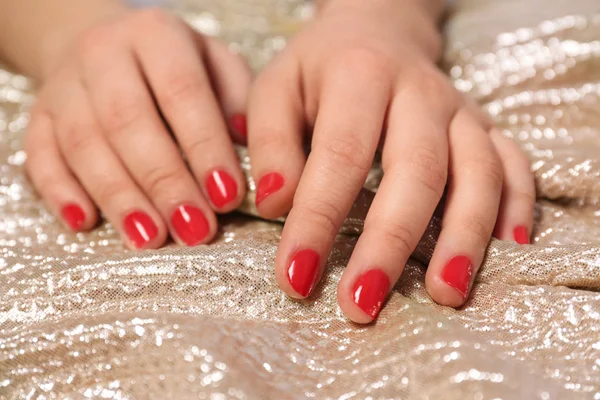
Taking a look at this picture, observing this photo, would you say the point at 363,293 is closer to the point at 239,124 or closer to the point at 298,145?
the point at 298,145

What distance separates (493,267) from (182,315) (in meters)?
0.29

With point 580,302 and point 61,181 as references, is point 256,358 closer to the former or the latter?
point 580,302

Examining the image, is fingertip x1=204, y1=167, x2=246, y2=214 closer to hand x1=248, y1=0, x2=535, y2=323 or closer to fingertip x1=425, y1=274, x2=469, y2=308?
hand x1=248, y1=0, x2=535, y2=323

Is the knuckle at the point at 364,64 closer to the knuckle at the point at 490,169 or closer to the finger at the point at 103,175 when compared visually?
the knuckle at the point at 490,169

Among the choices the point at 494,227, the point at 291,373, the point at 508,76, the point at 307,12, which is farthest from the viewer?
the point at 307,12

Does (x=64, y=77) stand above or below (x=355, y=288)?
above

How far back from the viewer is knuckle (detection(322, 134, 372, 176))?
1.85 ft

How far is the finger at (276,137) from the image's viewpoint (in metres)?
0.59

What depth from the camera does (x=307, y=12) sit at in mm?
1057

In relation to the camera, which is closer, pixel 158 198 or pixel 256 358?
pixel 256 358

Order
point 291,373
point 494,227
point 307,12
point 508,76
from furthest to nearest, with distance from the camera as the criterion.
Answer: point 307,12 → point 508,76 → point 494,227 → point 291,373

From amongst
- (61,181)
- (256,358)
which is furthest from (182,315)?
(61,181)

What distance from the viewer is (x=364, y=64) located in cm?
64

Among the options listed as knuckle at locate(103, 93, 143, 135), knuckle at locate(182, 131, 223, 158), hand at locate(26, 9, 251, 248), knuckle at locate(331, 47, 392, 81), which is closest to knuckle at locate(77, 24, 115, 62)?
hand at locate(26, 9, 251, 248)
